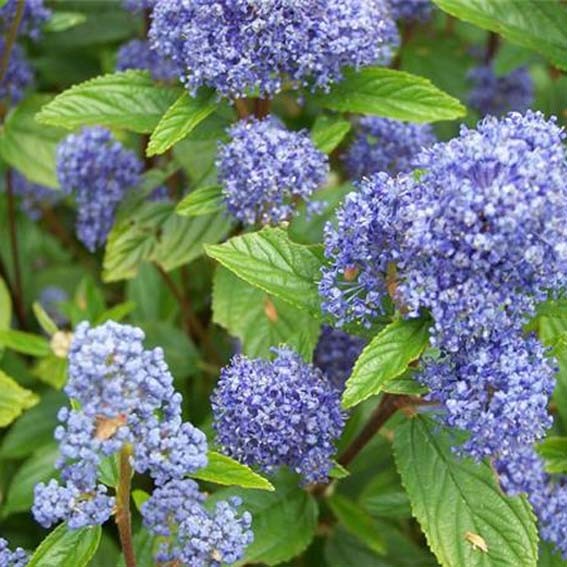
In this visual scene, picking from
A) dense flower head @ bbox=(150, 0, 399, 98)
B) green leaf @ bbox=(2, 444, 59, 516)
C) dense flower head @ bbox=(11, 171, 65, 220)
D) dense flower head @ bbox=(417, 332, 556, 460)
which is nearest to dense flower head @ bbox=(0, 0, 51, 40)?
dense flower head @ bbox=(11, 171, 65, 220)

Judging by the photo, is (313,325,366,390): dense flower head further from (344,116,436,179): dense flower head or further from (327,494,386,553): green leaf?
(344,116,436,179): dense flower head

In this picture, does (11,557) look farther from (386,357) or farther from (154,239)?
(154,239)

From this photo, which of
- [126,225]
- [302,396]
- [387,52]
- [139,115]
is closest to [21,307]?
[126,225]

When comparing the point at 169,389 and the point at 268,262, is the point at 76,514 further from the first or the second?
the point at 268,262

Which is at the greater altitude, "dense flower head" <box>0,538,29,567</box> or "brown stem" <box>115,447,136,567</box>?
"brown stem" <box>115,447,136,567</box>

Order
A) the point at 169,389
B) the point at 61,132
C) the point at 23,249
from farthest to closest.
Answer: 1. the point at 23,249
2. the point at 61,132
3. the point at 169,389

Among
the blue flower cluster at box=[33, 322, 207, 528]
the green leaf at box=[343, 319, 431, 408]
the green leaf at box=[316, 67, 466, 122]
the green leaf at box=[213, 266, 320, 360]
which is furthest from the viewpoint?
the green leaf at box=[213, 266, 320, 360]

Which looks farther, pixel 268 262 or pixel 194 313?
pixel 194 313
